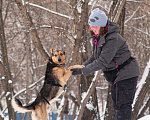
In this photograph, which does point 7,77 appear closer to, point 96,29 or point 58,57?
point 58,57

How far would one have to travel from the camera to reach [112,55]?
2.44 meters

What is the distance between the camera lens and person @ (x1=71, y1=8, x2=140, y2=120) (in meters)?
2.46

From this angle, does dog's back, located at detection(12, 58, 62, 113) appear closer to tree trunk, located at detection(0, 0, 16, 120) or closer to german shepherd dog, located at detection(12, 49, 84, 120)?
german shepherd dog, located at detection(12, 49, 84, 120)

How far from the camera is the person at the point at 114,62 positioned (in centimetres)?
246

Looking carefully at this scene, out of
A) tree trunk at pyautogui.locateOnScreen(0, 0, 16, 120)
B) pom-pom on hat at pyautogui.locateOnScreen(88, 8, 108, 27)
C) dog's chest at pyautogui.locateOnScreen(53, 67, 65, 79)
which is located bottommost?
tree trunk at pyautogui.locateOnScreen(0, 0, 16, 120)

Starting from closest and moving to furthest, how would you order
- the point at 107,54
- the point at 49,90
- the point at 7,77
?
the point at 107,54
the point at 49,90
the point at 7,77

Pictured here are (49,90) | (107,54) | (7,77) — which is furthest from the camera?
(7,77)

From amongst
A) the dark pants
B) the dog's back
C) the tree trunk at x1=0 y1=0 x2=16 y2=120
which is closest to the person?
the dark pants

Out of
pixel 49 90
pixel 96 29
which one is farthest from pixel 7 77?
pixel 96 29

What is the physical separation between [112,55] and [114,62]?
0.15 m

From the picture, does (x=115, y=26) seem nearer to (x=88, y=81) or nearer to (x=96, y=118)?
(x=88, y=81)

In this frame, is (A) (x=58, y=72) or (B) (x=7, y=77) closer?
(A) (x=58, y=72)

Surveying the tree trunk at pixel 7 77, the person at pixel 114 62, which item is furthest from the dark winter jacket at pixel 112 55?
the tree trunk at pixel 7 77

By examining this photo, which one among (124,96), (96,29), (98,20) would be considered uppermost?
(98,20)
